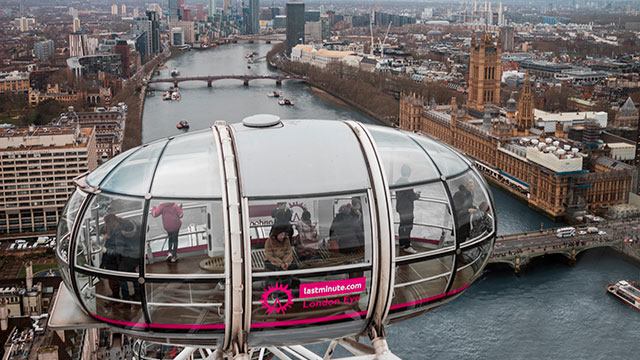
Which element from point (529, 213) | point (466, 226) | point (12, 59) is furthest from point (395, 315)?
point (12, 59)

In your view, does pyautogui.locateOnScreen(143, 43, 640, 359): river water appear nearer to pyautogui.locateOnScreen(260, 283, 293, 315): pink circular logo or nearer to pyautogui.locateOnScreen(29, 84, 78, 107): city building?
pyautogui.locateOnScreen(260, 283, 293, 315): pink circular logo

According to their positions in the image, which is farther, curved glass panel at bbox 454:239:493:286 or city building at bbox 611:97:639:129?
city building at bbox 611:97:639:129

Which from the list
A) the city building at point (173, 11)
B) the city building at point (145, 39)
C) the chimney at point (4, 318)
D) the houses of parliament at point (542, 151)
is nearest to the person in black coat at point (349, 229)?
the chimney at point (4, 318)

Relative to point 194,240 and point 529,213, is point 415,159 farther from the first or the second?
point 529,213

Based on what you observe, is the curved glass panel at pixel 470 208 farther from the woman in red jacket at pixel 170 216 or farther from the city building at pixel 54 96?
the city building at pixel 54 96

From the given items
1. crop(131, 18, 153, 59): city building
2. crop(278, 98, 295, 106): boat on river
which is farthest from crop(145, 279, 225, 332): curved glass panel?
crop(131, 18, 153, 59): city building

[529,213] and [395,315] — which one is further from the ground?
[395,315]

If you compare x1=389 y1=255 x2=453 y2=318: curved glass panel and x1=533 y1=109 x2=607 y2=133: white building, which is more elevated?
x1=389 y1=255 x2=453 y2=318: curved glass panel
